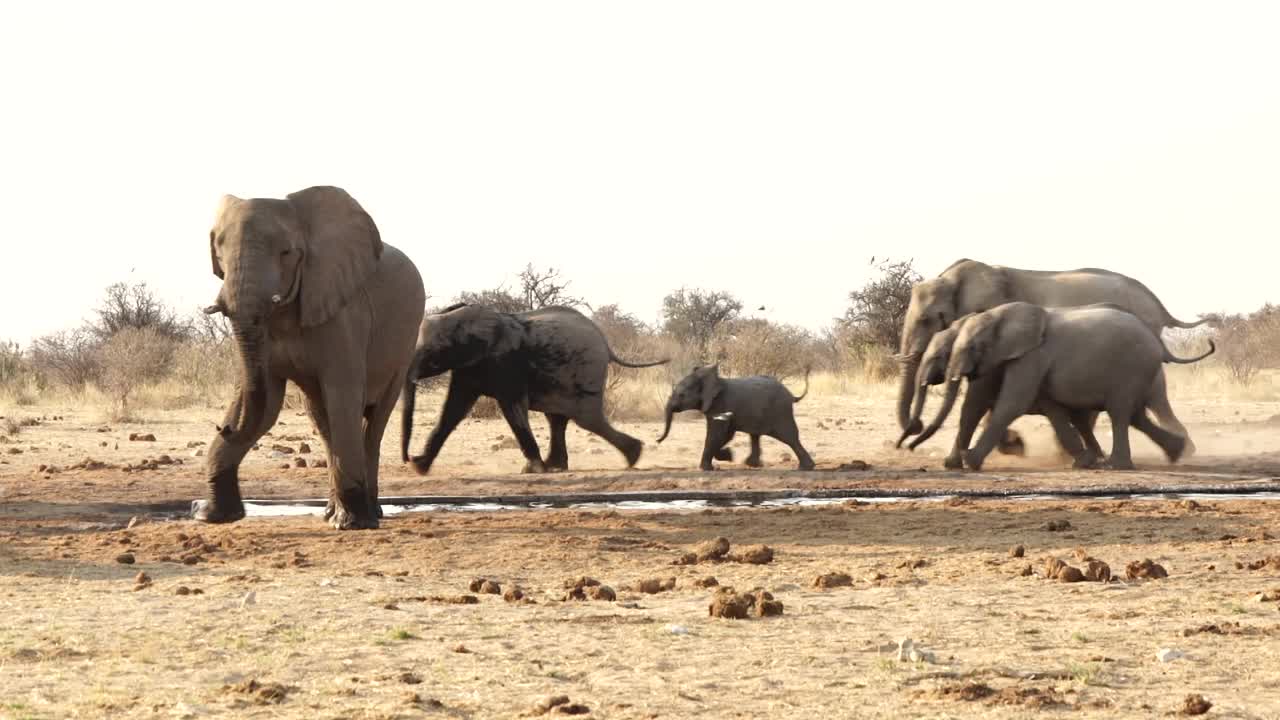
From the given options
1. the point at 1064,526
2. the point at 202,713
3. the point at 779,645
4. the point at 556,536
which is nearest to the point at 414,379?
the point at 556,536

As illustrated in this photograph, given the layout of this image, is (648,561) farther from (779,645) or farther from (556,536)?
(779,645)

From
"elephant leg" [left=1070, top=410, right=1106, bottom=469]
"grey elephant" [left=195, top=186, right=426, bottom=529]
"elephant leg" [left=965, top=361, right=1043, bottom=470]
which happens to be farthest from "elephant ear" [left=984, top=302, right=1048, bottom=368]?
"grey elephant" [left=195, top=186, right=426, bottom=529]

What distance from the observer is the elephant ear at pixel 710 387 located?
58.7 ft

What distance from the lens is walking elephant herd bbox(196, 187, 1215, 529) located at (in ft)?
39.1

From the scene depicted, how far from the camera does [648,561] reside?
10711 mm

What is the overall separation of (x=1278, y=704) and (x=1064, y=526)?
588 centimetres

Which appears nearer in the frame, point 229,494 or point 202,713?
point 202,713

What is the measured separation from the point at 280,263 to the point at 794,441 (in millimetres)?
7481

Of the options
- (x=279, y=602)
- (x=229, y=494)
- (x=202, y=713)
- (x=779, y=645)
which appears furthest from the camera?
(x=229, y=494)

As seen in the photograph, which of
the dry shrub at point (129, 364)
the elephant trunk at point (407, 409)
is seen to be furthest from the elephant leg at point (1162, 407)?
the dry shrub at point (129, 364)

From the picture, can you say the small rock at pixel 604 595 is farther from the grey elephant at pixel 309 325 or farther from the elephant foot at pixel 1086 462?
the elephant foot at pixel 1086 462

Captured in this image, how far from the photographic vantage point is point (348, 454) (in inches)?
473

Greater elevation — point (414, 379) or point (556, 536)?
point (414, 379)

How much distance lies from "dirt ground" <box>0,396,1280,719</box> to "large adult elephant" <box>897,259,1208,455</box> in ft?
19.3
